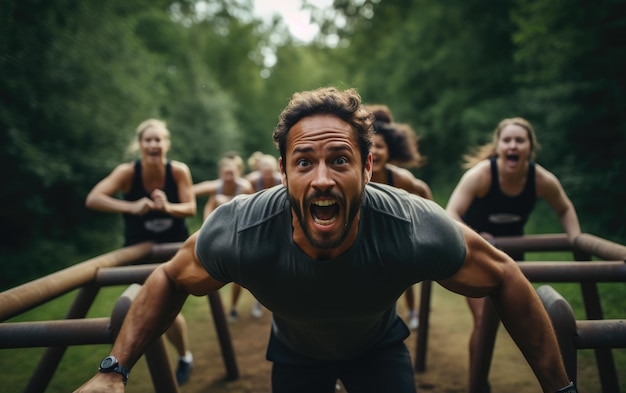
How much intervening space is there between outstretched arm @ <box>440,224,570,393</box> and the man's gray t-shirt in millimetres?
95

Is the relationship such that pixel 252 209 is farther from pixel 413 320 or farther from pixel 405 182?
pixel 413 320

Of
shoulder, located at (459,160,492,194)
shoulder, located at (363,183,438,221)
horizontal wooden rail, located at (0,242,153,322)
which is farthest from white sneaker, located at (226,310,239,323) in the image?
shoulder, located at (363,183,438,221)

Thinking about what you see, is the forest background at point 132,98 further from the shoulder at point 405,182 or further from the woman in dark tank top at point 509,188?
the woman in dark tank top at point 509,188

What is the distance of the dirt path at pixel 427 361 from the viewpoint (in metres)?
3.65

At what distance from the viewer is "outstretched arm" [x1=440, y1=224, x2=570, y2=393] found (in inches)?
68.2

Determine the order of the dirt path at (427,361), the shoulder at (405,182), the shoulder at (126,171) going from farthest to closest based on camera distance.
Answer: the shoulder at (405,182) → the shoulder at (126,171) → the dirt path at (427,361)

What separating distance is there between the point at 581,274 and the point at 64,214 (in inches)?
378

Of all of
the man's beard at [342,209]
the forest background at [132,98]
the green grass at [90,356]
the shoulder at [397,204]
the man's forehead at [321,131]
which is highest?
the forest background at [132,98]

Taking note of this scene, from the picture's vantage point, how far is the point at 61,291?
2.22m

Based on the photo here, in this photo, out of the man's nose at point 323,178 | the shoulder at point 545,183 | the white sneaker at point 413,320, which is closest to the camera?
the man's nose at point 323,178

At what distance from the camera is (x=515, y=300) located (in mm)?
1807

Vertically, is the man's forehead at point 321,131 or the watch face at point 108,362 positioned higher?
the man's forehead at point 321,131

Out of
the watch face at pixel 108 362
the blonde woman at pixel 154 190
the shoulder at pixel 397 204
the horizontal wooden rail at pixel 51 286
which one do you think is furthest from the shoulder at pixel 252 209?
the blonde woman at pixel 154 190

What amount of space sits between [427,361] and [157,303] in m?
→ 3.06
